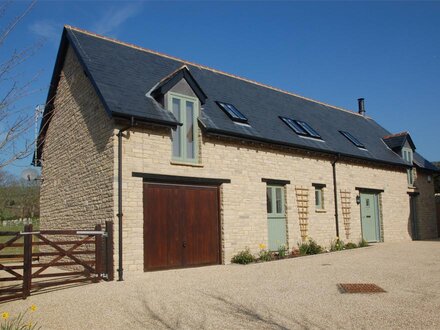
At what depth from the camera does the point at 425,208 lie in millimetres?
23859

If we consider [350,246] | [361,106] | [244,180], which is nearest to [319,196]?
[350,246]

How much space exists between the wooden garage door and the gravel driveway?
69 cm

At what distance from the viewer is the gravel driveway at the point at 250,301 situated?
20.2 ft

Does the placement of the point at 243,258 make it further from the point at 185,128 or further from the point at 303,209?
the point at 185,128

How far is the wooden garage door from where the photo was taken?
37.4 ft

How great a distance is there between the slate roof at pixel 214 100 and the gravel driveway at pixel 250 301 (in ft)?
13.1

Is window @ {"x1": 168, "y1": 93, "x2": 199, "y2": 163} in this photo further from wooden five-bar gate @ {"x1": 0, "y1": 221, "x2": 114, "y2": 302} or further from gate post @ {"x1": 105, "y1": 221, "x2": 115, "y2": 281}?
wooden five-bar gate @ {"x1": 0, "y1": 221, "x2": 114, "y2": 302}

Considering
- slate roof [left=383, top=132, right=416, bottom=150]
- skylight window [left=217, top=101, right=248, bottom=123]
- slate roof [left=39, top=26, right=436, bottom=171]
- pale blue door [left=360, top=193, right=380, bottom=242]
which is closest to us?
slate roof [left=39, top=26, right=436, bottom=171]

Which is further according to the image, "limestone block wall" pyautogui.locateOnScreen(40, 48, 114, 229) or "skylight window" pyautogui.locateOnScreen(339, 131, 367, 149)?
"skylight window" pyautogui.locateOnScreen(339, 131, 367, 149)

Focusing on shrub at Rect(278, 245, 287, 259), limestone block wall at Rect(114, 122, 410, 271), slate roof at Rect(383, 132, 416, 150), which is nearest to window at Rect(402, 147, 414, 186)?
slate roof at Rect(383, 132, 416, 150)

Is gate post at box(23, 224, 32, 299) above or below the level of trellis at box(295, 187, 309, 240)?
Result: below

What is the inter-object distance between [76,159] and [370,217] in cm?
1328

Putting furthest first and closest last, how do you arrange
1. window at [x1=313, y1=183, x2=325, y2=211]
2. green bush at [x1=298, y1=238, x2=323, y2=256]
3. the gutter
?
window at [x1=313, y1=183, x2=325, y2=211]
green bush at [x1=298, y1=238, x2=323, y2=256]
the gutter

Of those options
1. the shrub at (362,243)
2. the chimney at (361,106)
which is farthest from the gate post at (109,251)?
the chimney at (361,106)
